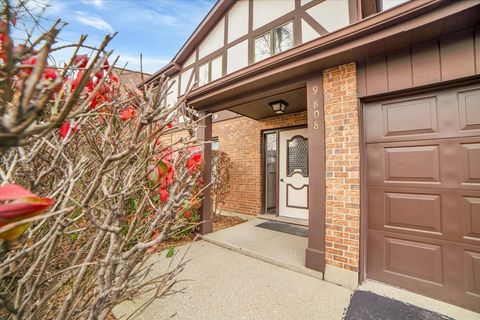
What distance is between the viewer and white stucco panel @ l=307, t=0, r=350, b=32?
117 inches

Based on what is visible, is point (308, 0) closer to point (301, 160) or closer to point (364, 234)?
point (301, 160)

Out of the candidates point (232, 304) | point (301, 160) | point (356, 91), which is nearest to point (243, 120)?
point (301, 160)

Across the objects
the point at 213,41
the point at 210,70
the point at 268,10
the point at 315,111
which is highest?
the point at 213,41

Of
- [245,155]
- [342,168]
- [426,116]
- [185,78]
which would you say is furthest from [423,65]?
[185,78]

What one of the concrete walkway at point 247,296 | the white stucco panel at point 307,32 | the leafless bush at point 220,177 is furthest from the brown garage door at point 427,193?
the leafless bush at point 220,177

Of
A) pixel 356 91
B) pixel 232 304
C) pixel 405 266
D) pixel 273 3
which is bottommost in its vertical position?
pixel 232 304

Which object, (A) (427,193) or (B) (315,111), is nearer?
(A) (427,193)

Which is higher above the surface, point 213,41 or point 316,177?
point 213,41

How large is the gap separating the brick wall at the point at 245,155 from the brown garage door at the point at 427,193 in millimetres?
2805

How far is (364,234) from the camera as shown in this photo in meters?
2.62

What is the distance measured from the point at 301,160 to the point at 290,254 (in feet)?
8.24

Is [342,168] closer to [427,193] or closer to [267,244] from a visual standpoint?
[427,193]

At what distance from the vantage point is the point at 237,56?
455 centimetres

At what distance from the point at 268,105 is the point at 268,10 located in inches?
69.8
